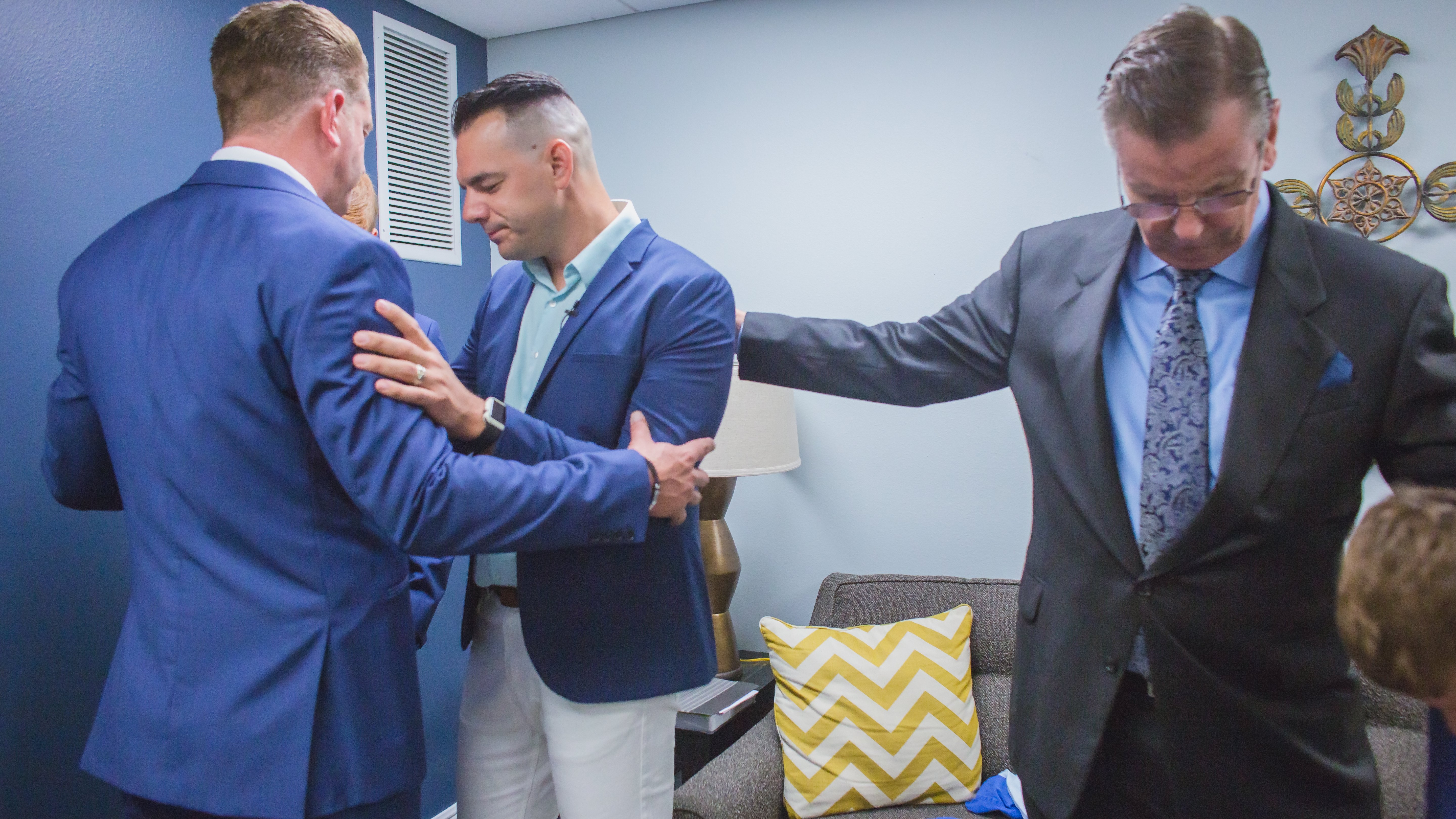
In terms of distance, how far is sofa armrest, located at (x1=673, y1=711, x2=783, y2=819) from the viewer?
2.10 m

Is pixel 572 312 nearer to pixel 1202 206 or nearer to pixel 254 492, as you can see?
pixel 254 492

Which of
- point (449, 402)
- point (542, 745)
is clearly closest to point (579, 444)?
point (449, 402)

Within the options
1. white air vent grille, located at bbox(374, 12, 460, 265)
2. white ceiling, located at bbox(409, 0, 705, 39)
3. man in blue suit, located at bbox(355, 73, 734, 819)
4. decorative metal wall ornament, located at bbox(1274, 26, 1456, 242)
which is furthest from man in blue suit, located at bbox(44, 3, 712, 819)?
decorative metal wall ornament, located at bbox(1274, 26, 1456, 242)

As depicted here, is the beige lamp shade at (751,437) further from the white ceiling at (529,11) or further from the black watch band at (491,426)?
the white ceiling at (529,11)

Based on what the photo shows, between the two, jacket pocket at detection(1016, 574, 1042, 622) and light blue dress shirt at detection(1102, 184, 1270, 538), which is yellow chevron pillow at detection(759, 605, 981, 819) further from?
light blue dress shirt at detection(1102, 184, 1270, 538)

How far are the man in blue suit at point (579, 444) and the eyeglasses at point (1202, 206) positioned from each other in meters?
0.61

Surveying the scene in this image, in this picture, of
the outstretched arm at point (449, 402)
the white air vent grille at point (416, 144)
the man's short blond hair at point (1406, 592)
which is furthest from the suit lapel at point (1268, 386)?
the white air vent grille at point (416, 144)

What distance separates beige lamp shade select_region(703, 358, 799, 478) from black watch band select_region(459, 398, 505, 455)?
127 cm

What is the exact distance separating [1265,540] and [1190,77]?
521 millimetres

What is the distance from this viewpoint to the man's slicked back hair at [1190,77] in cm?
102

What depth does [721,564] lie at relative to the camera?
2795 millimetres

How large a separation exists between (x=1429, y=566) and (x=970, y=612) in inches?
71.2

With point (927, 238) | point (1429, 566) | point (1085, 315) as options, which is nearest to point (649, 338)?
point (1085, 315)

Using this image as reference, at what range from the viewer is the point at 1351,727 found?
110cm
